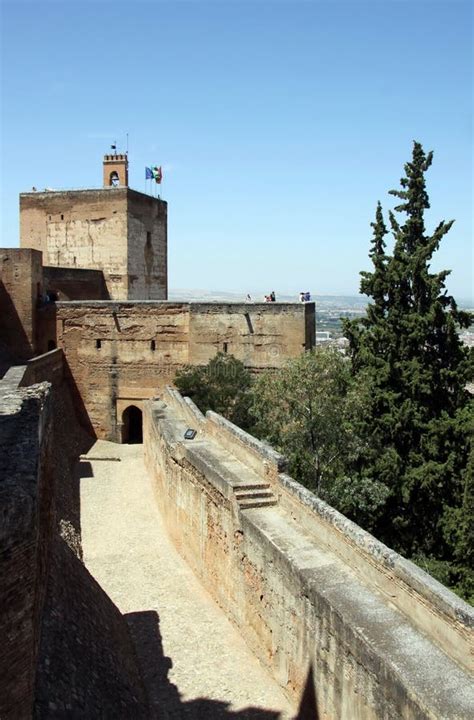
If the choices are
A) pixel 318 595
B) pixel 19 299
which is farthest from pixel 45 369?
pixel 318 595

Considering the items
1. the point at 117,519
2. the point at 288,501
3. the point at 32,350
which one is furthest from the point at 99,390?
the point at 288,501

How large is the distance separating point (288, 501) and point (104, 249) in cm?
1984

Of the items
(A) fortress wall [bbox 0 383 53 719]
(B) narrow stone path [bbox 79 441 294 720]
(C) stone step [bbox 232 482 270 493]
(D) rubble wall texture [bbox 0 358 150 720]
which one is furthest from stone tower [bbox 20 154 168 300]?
(A) fortress wall [bbox 0 383 53 719]

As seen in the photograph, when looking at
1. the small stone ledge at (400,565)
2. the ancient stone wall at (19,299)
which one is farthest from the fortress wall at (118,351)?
the small stone ledge at (400,565)

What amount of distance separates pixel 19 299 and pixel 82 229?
243 inches

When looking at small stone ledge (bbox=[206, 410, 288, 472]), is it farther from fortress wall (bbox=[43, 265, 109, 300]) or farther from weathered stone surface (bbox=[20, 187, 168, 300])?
weathered stone surface (bbox=[20, 187, 168, 300])

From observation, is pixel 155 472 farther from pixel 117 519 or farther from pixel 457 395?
pixel 457 395

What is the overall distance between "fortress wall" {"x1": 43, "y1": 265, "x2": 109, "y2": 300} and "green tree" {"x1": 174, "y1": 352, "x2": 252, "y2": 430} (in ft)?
22.3

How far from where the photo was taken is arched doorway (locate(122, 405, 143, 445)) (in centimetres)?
2434

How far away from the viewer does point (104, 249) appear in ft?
92.2

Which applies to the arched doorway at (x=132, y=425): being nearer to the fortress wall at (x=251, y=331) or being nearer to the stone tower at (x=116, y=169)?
the fortress wall at (x=251, y=331)

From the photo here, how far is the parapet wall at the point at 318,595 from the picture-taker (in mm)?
6215

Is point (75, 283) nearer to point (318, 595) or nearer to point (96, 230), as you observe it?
point (96, 230)

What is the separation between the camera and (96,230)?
28.0 metres
